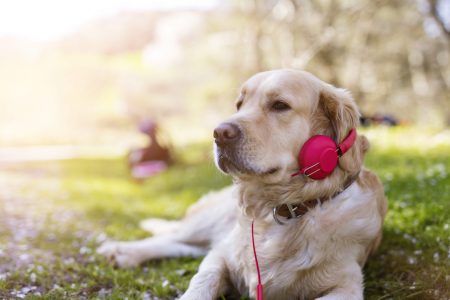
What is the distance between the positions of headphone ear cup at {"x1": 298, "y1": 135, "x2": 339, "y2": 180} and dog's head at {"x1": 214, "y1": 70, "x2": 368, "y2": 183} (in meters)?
0.07

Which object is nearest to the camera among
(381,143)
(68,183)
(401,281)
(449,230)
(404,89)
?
(401,281)

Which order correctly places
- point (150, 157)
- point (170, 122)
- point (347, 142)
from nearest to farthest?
point (347, 142)
point (150, 157)
point (170, 122)

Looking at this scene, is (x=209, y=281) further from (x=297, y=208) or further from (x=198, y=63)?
(x=198, y=63)

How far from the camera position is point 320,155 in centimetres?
267

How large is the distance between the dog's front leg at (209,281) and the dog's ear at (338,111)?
1.08 meters

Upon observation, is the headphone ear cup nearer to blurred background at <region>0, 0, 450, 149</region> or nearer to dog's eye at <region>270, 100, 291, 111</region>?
dog's eye at <region>270, 100, 291, 111</region>

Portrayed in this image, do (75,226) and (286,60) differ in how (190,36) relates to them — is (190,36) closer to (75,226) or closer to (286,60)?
(286,60)

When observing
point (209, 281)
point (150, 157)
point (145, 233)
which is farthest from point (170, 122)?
point (209, 281)

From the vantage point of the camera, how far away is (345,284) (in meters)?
2.69

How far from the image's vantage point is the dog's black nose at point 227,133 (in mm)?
2584

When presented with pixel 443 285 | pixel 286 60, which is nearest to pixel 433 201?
pixel 443 285

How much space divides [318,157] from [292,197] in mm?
289

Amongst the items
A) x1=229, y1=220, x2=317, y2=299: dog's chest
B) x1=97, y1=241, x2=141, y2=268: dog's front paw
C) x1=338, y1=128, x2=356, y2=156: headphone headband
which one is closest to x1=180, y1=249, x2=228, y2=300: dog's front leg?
x1=229, y1=220, x2=317, y2=299: dog's chest

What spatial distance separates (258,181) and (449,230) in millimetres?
1558
